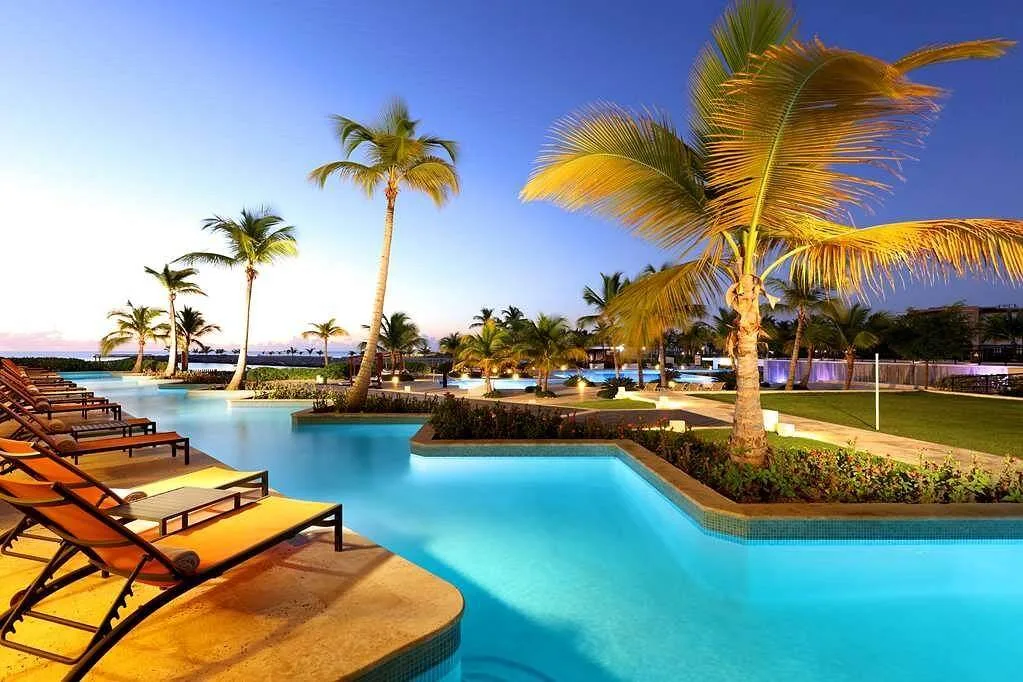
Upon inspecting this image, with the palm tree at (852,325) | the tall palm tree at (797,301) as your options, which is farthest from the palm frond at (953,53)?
the palm tree at (852,325)

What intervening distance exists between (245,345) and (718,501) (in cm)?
2081

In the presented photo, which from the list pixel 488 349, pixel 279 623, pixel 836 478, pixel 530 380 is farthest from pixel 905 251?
pixel 530 380

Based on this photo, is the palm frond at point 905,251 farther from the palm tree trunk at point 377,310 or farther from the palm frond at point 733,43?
the palm tree trunk at point 377,310

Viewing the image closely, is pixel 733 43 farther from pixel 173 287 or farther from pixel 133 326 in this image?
pixel 133 326

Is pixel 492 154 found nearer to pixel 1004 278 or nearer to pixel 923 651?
pixel 1004 278

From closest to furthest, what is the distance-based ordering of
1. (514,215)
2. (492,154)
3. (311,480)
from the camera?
(311,480), (492,154), (514,215)

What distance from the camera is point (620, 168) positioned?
612 centimetres

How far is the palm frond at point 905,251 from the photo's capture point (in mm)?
5055

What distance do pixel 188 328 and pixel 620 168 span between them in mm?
34999

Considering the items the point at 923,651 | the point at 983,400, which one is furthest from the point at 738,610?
the point at 983,400

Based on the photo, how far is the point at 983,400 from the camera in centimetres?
1602

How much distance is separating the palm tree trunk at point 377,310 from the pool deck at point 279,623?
9.50 metres

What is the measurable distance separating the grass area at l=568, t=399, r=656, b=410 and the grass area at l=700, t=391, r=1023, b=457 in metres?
2.92

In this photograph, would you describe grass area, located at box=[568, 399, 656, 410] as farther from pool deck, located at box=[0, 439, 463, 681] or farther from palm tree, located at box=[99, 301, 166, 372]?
palm tree, located at box=[99, 301, 166, 372]
